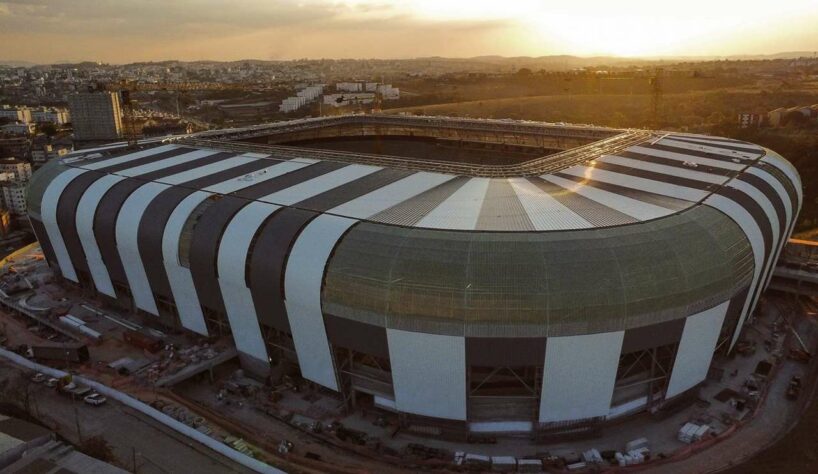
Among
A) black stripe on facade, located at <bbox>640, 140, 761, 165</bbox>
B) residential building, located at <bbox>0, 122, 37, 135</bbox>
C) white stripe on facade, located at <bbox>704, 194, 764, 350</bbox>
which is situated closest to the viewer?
white stripe on facade, located at <bbox>704, 194, 764, 350</bbox>

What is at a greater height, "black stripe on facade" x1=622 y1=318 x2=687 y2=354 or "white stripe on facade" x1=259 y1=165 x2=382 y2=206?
"white stripe on facade" x1=259 y1=165 x2=382 y2=206

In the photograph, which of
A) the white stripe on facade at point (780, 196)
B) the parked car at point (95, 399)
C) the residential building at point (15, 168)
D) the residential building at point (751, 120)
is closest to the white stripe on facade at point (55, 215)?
the parked car at point (95, 399)

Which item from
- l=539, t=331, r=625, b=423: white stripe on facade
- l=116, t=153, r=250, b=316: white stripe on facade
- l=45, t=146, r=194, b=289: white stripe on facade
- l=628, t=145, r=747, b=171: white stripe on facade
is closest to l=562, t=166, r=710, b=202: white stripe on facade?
l=628, t=145, r=747, b=171: white stripe on facade

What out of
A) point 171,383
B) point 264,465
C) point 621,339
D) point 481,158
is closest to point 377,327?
point 264,465

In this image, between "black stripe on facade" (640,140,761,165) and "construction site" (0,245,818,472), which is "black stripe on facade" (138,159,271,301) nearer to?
"construction site" (0,245,818,472)

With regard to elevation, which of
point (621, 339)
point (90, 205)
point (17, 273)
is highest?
point (90, 205)

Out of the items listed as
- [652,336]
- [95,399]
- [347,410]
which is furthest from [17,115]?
[652,336]

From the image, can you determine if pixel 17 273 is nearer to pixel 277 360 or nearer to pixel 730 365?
pixel 277 360
